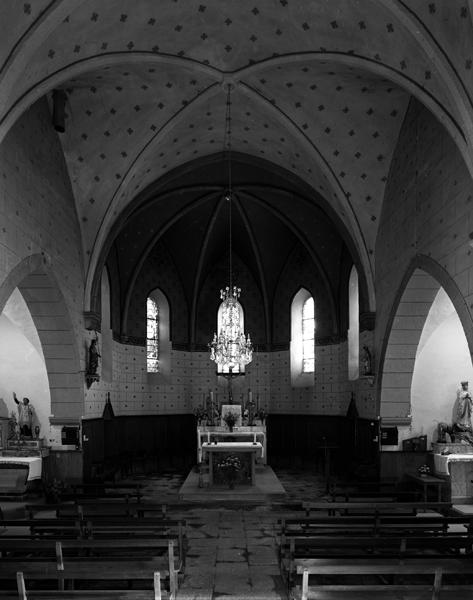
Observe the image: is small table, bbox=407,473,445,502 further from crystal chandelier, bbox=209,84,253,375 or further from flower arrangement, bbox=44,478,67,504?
flower arrangement, bbox=44,478,67,504

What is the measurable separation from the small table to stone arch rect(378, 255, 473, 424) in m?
1.94

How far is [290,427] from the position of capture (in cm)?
2606

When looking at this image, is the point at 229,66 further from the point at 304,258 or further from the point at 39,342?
the point at 304,258

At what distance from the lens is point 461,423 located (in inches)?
742

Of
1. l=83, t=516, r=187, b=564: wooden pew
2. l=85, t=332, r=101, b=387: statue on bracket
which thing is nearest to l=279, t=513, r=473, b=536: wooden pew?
l=83, t=516, r=187, b=564: wooden pew

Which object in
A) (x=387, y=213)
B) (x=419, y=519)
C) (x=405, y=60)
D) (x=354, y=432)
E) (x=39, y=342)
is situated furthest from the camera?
(x=354, y=432)

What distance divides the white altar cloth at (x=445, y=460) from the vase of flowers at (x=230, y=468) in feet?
16.8

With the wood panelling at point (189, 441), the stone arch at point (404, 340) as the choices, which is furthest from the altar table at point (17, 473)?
the stone arch at point (404, 340)

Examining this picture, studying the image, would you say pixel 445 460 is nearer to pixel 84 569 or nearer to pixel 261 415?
pixel 261 415

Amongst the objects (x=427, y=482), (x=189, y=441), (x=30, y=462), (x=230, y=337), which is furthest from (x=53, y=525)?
(x=189, y=441)

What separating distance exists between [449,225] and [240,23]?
19.3 feet

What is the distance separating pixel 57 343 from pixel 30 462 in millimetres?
3133

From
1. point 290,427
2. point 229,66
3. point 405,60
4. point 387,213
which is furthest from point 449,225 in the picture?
point 290,427

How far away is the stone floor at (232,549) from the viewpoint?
9.89 metres
